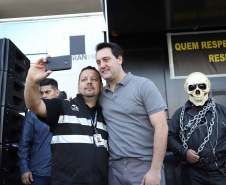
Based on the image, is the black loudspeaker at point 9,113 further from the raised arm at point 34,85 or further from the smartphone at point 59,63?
the smartphone at point 59,63

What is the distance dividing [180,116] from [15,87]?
2.16m

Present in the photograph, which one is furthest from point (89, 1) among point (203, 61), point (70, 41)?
point (203, 61)

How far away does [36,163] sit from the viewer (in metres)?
2.90

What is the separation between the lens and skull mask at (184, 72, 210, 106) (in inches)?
117

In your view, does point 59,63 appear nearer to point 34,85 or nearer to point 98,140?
point 34,85

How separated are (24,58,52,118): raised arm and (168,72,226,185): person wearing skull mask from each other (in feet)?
5.74

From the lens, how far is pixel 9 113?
2.74 metres

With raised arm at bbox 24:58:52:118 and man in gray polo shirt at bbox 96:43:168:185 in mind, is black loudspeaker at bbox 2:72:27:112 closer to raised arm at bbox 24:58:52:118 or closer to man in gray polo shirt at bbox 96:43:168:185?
raised arm at bbox 24:58:52:118

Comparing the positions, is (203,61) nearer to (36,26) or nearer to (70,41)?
(70,41)

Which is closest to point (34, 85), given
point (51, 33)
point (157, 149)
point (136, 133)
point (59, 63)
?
point (59, 63)

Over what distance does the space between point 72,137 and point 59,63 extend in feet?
2.10

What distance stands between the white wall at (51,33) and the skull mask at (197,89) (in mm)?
1717

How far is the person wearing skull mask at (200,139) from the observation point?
2.60 metres

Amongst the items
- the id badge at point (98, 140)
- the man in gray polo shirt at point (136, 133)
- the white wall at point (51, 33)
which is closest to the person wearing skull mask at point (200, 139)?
the man in gray polo shirt at point (136, 133)
